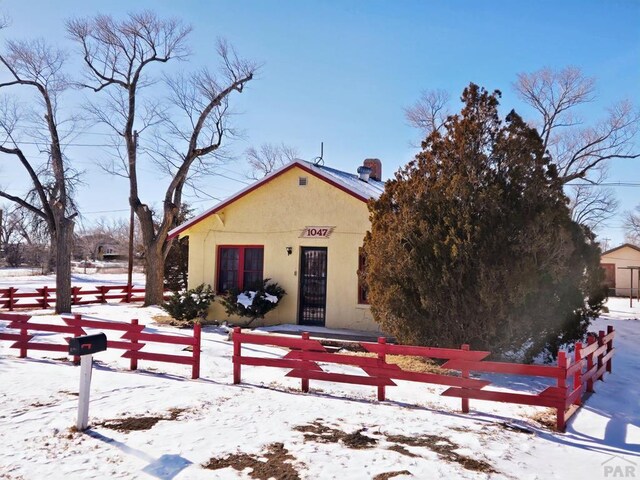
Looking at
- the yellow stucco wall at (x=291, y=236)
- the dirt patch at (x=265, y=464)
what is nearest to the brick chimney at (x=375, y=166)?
the yellow stucco wall at (x=291, y=236)

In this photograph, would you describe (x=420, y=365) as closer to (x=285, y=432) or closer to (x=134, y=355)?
(x=285, y=432)

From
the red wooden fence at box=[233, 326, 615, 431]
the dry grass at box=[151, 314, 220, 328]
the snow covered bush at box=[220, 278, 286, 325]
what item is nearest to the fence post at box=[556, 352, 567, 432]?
the red wooden fence at box=[233, 326, 615, 431]

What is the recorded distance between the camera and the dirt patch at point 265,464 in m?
4.41

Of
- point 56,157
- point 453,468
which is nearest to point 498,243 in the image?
point 453,468

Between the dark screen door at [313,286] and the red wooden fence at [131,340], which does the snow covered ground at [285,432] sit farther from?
the dark screen door at [313,286]

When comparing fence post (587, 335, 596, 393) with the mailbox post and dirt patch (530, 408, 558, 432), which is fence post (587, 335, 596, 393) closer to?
dirt patch (530, 408, 558, 432)

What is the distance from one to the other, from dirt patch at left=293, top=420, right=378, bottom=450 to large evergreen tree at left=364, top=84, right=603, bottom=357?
3827mm

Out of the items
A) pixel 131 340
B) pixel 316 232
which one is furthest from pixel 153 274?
pixel 131 340

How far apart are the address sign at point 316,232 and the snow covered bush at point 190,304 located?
3.53 meters

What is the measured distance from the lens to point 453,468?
4609 millimetres

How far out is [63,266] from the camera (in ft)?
59.8

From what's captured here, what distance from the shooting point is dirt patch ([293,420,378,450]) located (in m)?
5.21

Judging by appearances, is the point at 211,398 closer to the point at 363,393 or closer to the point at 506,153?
the point at 363,393

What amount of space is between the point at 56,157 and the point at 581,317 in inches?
792
